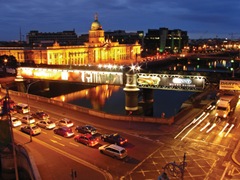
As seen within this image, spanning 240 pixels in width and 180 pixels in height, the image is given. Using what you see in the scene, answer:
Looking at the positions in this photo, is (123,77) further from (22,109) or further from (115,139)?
(115,139)

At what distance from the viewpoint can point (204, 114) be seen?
49.7 metres

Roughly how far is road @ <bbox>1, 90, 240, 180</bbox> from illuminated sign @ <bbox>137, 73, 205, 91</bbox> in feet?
31.1

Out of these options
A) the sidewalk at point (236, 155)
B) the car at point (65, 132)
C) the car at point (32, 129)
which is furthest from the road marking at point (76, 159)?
the sidewalk at point (236, 155)

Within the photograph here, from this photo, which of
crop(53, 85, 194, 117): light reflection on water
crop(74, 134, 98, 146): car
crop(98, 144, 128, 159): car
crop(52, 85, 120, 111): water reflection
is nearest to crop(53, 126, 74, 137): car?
crop(74, 134, 98, 146): car

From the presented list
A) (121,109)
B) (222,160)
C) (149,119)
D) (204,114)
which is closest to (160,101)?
(121,109)

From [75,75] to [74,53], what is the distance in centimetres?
8771

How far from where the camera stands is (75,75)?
6781cm

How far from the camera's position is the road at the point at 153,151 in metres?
28.8

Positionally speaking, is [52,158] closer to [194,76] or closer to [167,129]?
[167,129]

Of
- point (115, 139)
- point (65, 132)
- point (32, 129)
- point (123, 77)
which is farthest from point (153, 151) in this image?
point (123, 77)

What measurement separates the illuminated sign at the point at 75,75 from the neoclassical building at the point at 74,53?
46436 millimetres

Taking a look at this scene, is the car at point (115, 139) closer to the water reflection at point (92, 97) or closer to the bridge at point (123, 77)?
the bridge at point (123, 77)

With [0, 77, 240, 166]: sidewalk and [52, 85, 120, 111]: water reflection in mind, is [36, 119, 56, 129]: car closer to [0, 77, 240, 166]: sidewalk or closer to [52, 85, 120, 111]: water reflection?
[0, 77, 240, 166]: sidewalk

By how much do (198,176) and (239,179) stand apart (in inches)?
148
